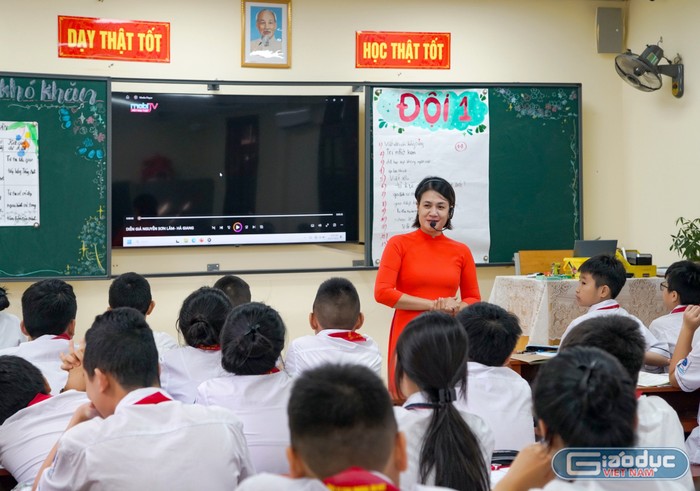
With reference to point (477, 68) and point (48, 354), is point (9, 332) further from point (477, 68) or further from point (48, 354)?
point (477, 68)

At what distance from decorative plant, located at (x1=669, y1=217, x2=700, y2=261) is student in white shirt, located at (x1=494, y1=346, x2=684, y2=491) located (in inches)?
148

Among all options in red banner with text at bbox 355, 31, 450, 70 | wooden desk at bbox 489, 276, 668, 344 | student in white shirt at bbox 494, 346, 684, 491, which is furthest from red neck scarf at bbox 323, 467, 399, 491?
red banner with text at bbox 355, 31, 450, 70

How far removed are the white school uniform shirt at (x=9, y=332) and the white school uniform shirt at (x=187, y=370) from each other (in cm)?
132

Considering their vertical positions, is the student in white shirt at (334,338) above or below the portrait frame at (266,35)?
below

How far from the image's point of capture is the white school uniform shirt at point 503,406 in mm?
2264

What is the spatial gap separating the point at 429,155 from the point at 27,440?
12.6 feet

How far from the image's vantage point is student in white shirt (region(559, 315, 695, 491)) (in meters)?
1.78

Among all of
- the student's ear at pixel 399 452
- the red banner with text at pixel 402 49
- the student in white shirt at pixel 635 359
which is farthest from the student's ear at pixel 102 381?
the red banner with text at pixel 402 49

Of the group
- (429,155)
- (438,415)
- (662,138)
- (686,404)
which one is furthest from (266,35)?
(438,415)

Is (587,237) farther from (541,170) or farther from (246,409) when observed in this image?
(246,409)

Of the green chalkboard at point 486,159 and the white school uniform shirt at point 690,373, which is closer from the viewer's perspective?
the white school uniform shirt at point 690,373

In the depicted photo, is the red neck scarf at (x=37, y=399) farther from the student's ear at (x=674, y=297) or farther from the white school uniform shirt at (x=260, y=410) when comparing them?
the student's ear at (x=674, y=297)

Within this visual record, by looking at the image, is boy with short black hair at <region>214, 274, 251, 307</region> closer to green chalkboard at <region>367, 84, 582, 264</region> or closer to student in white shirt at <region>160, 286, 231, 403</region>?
student in white shirt at <region>160, 286, 231, 403</region>

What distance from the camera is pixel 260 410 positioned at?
230cm
